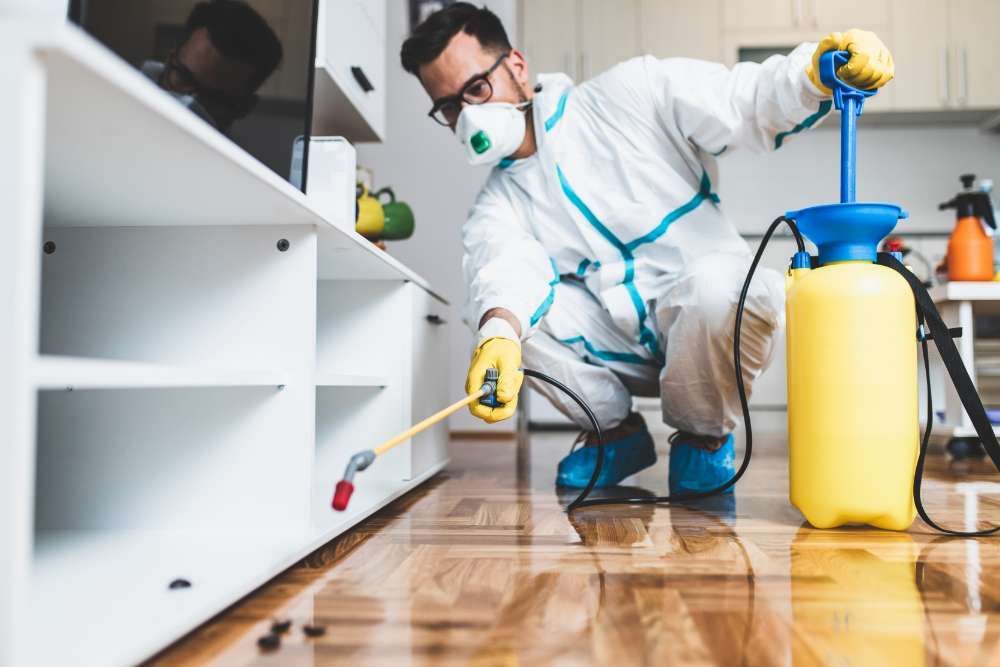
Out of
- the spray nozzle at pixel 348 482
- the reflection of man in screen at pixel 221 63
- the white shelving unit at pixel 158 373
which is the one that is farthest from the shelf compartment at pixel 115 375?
the reflection of man in screen at pixel 221 63

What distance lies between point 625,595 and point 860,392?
436 millimetres

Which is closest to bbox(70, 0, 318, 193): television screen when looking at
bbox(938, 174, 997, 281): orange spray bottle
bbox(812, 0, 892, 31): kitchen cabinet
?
bbox(938, 174, 997, 281): orange spray bottle

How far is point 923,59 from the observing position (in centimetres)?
322

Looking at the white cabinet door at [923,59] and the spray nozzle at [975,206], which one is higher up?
the white cabinet door at [923,59]

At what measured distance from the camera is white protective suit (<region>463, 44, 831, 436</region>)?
1287 millimetres

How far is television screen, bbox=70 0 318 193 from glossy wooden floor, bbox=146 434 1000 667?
522mm

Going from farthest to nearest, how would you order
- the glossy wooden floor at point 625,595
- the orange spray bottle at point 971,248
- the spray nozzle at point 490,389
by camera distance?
1. the orange spray bottle at point 971,248
2. the spray nozzle at point 490,389
3. the glossy wooden floor at point 625,595

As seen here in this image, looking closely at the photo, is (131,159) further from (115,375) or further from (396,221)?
(396,221)

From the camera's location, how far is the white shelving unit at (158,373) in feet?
1.82

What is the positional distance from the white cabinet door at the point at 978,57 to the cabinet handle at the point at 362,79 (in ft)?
8.19

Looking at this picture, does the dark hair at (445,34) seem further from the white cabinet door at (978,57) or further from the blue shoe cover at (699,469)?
the white cabinet door at (978,57)

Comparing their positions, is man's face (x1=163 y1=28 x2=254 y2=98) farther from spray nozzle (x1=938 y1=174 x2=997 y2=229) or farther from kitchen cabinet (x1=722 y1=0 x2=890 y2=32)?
kitchen cabinet (x1=722 y1=0 x2=890 y2=32)

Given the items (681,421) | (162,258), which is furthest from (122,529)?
(681,421)

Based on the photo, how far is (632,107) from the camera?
4.78 ft
